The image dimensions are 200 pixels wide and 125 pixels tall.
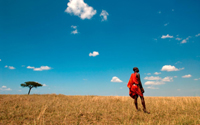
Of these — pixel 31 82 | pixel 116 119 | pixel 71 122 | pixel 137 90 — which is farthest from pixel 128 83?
pixel 31 82

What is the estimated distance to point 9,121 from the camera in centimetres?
562

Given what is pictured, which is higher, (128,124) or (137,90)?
(137,90)

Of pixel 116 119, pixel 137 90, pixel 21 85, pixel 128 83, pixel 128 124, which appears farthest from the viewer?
pixel 21 85

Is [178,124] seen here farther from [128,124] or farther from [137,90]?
[137,90]

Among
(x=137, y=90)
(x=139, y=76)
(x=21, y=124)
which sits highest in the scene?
(x=139, y=76)

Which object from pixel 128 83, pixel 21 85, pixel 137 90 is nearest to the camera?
pixel 137 90

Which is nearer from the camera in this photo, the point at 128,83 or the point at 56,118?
the point at 56,118

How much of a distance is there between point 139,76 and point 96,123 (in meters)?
3.85

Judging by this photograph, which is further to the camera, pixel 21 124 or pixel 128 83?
pixel 128 83

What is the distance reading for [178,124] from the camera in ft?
16.8

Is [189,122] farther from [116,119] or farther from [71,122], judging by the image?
[71,122]

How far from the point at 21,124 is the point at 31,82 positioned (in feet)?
110

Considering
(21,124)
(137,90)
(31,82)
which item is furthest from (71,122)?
(31,82)

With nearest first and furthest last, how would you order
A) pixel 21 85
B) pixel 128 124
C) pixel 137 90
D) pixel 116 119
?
pixel 128 124, pixel 116 119, pixel 137 90, pixel 21 85
